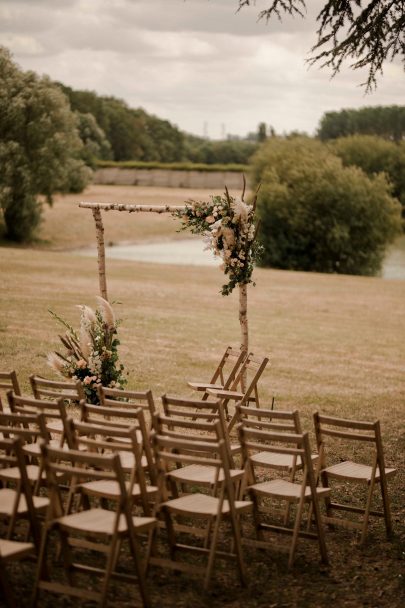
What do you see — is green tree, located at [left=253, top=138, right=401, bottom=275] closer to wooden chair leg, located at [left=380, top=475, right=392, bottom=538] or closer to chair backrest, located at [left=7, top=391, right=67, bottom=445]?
wooden chair leg, located at [left=380, top=475, right=392, bottom=538]

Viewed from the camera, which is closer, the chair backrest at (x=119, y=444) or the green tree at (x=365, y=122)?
the chair backrest at (x=119, y=444)

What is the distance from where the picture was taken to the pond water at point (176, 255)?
51.1 m

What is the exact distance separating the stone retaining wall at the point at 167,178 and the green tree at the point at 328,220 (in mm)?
41643

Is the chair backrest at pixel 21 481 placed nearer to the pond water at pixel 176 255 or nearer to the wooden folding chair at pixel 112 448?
the wooden folding chair at pixel 112 448

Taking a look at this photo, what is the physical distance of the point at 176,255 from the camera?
5478 cm

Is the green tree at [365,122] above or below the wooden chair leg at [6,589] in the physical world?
above

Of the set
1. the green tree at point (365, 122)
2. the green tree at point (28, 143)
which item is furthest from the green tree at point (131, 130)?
the green tree at point (28, 143)

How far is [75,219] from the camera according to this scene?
63.2 meters

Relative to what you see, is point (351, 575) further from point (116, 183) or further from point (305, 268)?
point (116, 183)

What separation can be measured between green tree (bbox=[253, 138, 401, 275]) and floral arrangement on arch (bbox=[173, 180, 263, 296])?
40.5 meters

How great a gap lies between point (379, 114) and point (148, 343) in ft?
323

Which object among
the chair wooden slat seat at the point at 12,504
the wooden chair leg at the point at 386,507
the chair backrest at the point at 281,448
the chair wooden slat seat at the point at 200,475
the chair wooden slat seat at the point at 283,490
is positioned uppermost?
the chair backrest at the point at 281,448

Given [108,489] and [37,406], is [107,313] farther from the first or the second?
[108,489]

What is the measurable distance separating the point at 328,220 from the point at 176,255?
9057 mm
